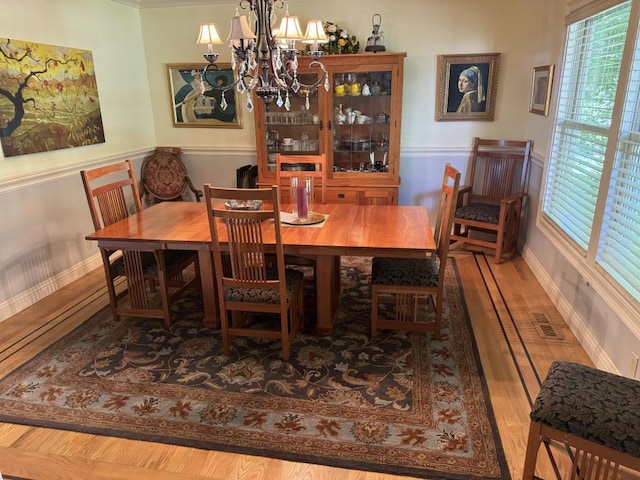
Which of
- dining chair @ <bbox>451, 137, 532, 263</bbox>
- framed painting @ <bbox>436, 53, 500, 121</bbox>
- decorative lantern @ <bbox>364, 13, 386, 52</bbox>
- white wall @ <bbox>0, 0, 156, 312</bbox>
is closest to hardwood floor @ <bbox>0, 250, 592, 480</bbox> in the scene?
white wall @ <bbox>0, 0, 156, 312</bbox>

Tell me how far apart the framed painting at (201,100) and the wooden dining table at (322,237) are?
1.86 metres

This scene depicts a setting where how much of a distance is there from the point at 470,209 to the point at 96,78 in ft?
11.8

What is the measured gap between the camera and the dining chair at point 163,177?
466 centimetres

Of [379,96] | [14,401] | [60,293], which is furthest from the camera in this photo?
[379,96]

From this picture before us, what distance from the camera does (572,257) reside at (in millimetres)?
2861

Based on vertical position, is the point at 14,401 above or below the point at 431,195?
below

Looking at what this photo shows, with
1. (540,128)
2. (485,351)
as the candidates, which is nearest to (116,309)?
(485,351)

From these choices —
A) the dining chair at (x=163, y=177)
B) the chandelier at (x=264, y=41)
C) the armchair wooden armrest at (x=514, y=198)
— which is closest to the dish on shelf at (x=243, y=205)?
the chandelier at (x=264, y=41)

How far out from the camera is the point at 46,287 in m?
3.46

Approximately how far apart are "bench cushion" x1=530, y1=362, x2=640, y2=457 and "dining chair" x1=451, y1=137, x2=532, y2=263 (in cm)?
243

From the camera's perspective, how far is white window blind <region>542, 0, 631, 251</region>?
8.52 ft

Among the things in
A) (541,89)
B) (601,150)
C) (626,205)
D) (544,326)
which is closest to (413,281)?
(544,326)

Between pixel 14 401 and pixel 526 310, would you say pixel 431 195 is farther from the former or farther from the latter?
pixel 14 401

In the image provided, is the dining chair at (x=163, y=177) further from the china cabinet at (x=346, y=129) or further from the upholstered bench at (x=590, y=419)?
the upholstered bench at (x=590, y=419)
